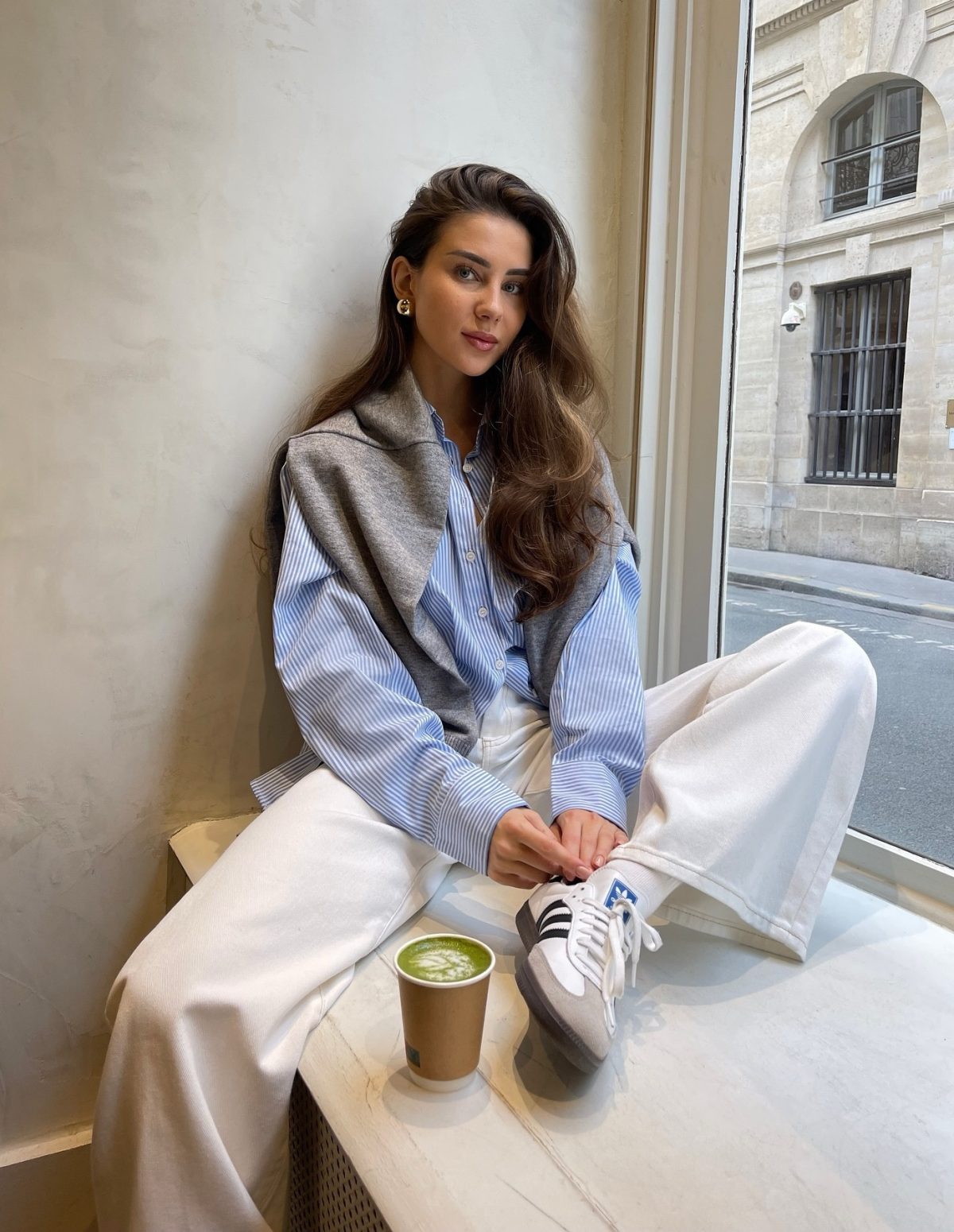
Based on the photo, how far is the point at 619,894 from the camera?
100cm

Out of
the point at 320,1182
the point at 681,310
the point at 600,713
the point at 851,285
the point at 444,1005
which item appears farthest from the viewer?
the point at 681,310

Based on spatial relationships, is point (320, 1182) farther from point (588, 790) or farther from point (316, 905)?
point (588, 790)

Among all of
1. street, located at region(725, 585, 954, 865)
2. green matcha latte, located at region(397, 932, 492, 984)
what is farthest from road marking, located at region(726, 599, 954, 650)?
green matcha latte, located at region(397, 932, 492, 984)

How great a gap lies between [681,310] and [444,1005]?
128 centimetres

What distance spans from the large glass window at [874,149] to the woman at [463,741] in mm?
436

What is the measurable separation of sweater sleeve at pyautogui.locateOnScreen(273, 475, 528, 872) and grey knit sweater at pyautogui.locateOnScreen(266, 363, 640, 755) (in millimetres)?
31

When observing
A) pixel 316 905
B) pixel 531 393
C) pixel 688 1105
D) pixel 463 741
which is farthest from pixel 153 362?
pixel 688 1105

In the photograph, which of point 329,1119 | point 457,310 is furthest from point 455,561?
point 329,1119

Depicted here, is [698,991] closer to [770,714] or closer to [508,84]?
[770,714]

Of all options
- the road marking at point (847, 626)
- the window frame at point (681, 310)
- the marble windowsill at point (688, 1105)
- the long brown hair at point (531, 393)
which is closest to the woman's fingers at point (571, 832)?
the marble windowsill at point (688, 1105)

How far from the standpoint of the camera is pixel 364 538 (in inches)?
50.9

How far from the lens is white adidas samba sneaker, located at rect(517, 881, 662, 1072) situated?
87 cm

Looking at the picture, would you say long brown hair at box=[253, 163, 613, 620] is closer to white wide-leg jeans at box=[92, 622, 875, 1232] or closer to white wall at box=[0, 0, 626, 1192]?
white wall at box=[0, 0, 626, 1192]

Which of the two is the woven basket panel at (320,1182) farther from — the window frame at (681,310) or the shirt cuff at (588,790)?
the window frame at (681,310)
